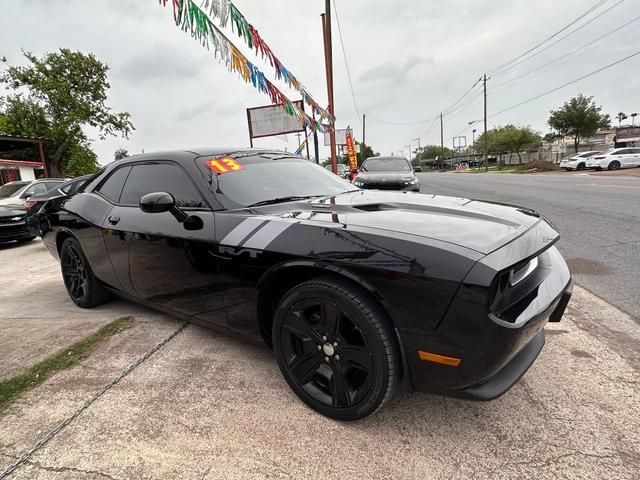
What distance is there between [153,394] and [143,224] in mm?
1133

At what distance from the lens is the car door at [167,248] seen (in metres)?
2.26

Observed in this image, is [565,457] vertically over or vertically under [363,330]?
under

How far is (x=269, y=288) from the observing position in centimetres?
201

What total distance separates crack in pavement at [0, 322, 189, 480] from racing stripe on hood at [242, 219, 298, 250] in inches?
45.0

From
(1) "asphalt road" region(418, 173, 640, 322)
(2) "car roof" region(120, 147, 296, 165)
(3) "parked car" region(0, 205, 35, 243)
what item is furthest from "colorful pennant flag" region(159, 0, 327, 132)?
(3) "parked car" region(0, 205, 35, 243)

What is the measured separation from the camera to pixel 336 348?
5.81 feet

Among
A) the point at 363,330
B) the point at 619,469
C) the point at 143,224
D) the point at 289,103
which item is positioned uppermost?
the point at 289,103

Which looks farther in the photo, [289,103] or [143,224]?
[289,103]

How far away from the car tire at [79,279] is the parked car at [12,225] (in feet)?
16.2

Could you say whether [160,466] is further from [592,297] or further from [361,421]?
[592,297]

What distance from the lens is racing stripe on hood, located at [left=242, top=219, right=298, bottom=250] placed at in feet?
6.35

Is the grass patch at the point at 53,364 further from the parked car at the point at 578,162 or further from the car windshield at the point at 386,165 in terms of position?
the parked car at the point at 578,162

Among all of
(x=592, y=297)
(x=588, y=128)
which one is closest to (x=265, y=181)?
(x=592, y=297)

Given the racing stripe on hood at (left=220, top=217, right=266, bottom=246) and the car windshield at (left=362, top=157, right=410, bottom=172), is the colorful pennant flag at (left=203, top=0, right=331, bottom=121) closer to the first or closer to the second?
the racing stripe on hood at (left=220, top=217, right=266, bottom=246)
